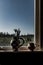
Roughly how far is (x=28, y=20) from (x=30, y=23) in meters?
0.06

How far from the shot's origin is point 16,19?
2604mm

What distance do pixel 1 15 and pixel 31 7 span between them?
52 cm

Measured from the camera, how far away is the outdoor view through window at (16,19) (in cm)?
259

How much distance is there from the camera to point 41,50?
244 cm

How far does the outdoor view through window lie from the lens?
259cm

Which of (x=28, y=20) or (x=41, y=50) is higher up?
(x=28, y=20)

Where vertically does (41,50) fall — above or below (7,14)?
below
